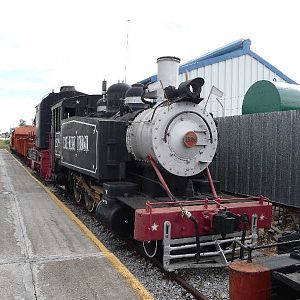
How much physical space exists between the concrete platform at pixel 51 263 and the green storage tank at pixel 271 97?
4.92 m

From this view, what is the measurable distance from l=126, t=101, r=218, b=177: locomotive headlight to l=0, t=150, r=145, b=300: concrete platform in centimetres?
166

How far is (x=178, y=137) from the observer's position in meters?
5.79

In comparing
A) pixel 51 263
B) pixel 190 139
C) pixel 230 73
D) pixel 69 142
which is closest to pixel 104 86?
pixel 69 142

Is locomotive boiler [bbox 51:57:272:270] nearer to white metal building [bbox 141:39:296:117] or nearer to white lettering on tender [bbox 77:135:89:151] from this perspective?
white lettering on tender [bbox 77:135:89:151]

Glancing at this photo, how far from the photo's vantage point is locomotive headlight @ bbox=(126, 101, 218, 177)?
568 centimetres

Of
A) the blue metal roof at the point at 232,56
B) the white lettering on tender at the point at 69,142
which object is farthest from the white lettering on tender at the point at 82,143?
the blue metal roof at the point at 232,56

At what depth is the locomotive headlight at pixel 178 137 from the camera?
568cm

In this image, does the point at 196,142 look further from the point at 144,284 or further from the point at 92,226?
the point at 92,226

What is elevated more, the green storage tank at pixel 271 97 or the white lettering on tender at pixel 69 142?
the green storage tank at pixel 271 97

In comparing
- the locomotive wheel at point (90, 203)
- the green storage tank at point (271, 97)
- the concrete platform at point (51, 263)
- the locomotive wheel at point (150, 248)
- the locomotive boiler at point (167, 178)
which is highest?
the green storage tank at point (271, 97)

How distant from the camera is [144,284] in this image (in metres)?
4.69

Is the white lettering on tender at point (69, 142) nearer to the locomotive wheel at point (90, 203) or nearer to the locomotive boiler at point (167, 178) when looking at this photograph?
the locomotive boiler at point (167, 178)

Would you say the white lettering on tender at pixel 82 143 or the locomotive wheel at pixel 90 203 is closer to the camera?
the white lettering on tender at pixel 82 143

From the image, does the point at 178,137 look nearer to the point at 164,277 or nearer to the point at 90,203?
the point at 164,277
